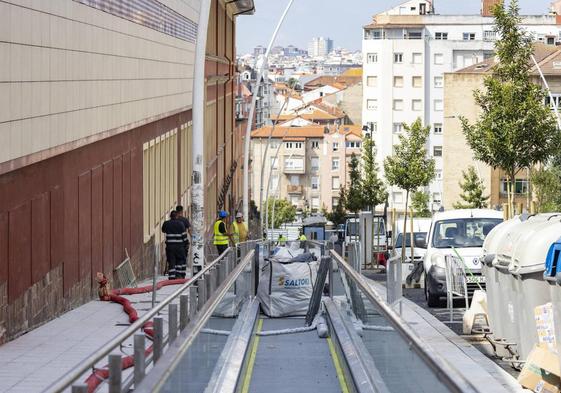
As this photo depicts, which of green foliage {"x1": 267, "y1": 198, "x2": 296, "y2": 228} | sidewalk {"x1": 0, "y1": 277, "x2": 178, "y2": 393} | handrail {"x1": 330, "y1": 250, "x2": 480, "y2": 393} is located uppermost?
handrail {"x1": 330, "y1": 250, "x2": 480, "y2": 393}

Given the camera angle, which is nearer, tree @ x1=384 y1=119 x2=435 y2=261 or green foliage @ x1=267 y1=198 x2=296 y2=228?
tree @ x1=384 y1=119 x2=435 y2=261

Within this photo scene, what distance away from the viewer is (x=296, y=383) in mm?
15086

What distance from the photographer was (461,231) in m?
30.1

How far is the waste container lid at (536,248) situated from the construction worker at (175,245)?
1249 cm

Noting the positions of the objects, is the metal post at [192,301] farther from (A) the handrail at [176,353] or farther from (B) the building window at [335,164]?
(B) the building window at [335,164]

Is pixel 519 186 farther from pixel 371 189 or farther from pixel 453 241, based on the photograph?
pixel 453 241

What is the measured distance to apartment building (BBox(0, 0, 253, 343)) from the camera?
18.5m

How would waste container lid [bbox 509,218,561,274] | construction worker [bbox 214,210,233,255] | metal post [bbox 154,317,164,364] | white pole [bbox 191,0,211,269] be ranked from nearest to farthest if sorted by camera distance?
metal post [bbox 154,317,164,364], waste container lid [bbox 509,218,561,274], white pole [bbox 191,0,211,269], construction worker [bbox 214,210,233,255]

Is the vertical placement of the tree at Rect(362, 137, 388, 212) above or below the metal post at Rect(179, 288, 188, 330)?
above

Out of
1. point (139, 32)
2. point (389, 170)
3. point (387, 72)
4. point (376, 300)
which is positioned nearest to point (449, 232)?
point (139, 32)

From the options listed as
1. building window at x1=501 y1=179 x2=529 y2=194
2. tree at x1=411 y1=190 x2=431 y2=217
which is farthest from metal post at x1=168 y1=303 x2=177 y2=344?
building window at x1=501 y1=179 x2=529 y2=194

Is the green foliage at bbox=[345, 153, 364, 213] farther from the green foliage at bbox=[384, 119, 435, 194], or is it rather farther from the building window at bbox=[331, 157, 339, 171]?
the building window at bbox=[331, 157, 339, 171]

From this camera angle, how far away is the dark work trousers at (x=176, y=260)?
29438mm

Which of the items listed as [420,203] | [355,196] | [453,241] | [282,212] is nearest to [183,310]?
[453,241]
